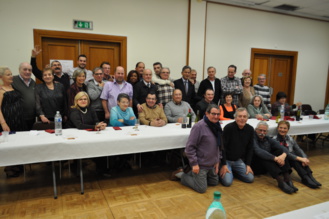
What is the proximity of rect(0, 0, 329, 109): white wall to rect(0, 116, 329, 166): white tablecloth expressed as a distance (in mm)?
2555

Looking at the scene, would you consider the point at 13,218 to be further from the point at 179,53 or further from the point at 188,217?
the point at 179,53

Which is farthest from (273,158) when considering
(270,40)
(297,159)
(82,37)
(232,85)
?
(270,40)

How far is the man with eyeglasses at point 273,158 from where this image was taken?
3.02m

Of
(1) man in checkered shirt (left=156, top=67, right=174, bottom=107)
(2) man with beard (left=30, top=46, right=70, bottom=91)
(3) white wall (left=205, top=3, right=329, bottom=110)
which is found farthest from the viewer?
(3) white wall (left=205, top=3, right=329, bottom=110)

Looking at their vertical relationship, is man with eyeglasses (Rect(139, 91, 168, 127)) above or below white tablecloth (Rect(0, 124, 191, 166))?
above

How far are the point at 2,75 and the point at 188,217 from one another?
8.93 feet

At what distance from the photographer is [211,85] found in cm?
457

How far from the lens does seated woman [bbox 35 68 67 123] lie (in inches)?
128

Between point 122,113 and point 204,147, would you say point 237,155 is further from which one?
point 122,113

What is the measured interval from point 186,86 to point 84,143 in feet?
7.80

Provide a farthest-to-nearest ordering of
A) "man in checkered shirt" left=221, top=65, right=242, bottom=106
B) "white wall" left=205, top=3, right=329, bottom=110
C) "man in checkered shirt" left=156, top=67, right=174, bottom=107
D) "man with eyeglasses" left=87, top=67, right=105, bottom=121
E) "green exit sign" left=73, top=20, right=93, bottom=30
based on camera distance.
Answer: "white wall" left=205, top=3, right=329, bottom=110 < "green exit sign" left=73, top=20, right=93, bottom=30 < "man in checkered shirt" left=221, top=65, right=242, bottom=106 < "man in checkered shirt" left=156, top=67, right=174, bottom=107 < "man with eyeglasses" left=87, top=67, right=105, bottom=121

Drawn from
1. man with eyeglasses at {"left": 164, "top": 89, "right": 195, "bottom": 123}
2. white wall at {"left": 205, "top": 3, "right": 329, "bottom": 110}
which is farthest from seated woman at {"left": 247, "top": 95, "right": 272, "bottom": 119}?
white wall at {"left": 205, "top": 3, "right": 329, "bottom": 110}

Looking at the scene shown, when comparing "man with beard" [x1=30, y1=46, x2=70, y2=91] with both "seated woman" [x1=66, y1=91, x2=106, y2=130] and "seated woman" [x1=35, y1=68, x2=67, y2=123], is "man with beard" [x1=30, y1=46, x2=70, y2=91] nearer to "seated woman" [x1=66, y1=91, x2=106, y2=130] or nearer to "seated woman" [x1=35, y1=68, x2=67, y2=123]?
"seated woman" [x1=35, y1=68, x2=67, y2=123]

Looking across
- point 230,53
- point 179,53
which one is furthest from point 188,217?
point 230,53
